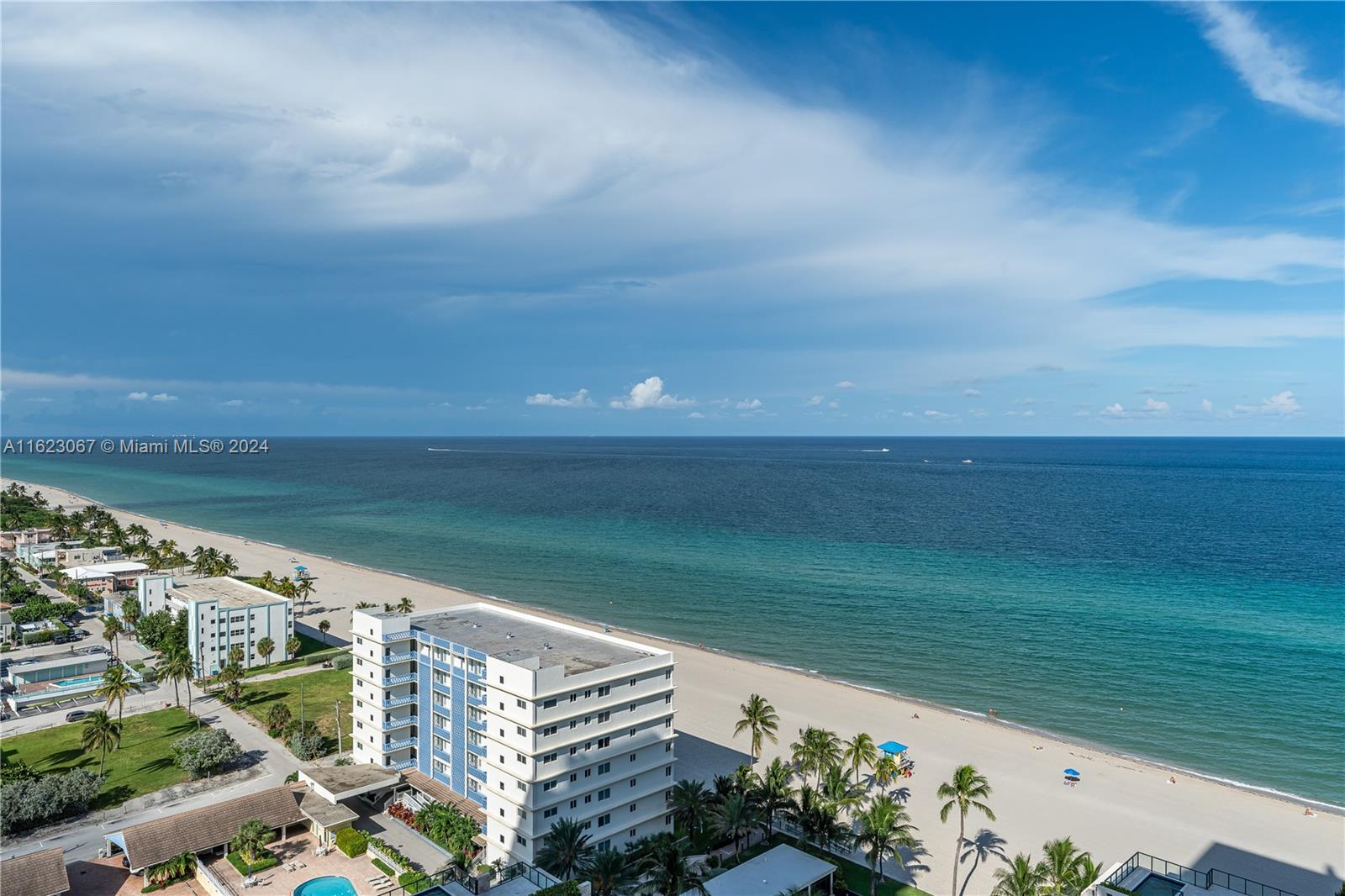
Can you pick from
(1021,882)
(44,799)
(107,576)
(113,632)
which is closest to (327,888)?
(44,799)

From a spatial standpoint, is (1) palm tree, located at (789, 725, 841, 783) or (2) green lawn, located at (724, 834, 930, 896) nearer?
(2) green lawn, located at (724, 834, 930, 896)

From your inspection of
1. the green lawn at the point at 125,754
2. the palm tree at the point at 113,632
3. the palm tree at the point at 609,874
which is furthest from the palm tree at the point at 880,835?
the palm tree at the point at 113,632

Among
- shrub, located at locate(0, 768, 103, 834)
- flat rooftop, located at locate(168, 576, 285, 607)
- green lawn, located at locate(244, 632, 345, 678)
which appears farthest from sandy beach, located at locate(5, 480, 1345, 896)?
flat rooftop, located at locate(168, 576, 285, 607)

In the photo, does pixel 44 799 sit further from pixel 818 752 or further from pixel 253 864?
pixel 818 752

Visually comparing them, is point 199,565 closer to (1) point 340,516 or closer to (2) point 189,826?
(2) point 189,826

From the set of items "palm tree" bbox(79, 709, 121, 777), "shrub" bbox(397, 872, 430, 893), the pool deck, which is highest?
"palm tree" bbox(79, 709, 121, 777)

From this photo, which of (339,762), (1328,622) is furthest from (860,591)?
(339,762)

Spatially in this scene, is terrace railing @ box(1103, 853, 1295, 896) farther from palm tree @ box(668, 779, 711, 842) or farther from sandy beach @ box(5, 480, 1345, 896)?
palm tree @ box(668, 779, 711, 842)
